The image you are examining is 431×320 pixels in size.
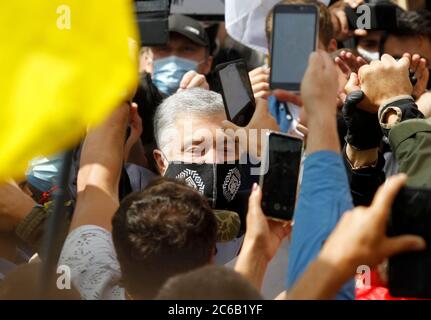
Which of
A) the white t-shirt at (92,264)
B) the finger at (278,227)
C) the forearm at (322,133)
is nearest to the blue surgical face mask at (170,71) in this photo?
the white t-shirt at (92,264)

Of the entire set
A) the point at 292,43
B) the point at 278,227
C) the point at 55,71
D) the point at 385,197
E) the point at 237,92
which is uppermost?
the point at 55,71

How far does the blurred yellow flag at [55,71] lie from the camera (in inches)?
85.8

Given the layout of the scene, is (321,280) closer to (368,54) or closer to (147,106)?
(147,106)

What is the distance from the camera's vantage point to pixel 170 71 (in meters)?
5.32

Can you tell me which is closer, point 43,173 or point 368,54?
point 43,173

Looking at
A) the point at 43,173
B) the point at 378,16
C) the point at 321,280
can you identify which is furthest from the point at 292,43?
the point at 378,16

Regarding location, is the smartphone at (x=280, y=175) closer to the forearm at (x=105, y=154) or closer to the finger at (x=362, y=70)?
the forearm at (x=105, y=154)

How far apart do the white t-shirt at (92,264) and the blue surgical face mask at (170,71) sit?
1855 mm

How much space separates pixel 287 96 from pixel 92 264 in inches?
31.6

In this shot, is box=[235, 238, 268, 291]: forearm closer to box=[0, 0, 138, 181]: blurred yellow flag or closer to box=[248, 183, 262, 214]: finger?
box=[248, 183, 262, 214]: finger

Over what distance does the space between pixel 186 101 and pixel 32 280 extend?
1.36 m

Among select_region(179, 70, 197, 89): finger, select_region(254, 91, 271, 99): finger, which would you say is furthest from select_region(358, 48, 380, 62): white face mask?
select_region(254, 91, 271, 99): finger

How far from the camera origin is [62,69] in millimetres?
2230
